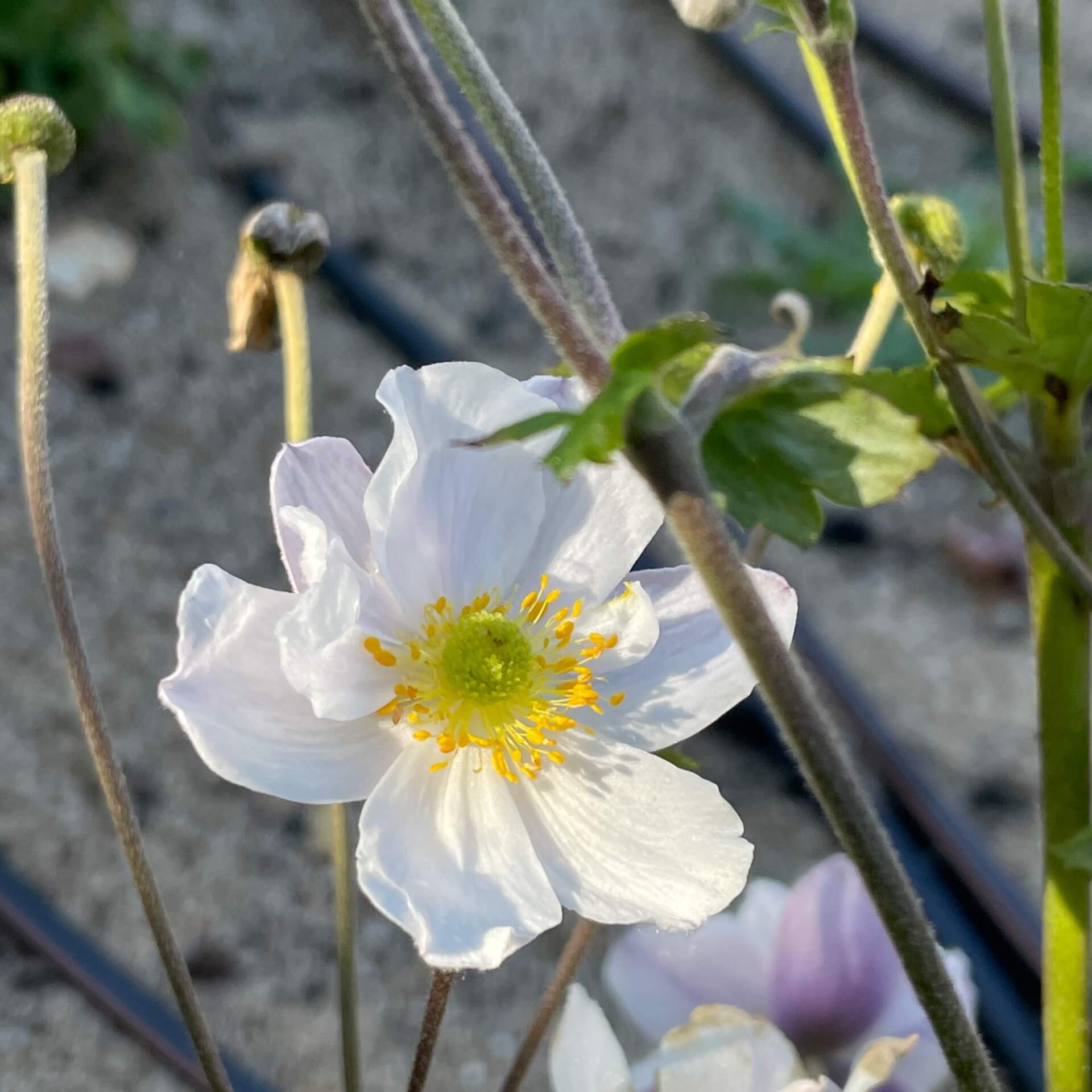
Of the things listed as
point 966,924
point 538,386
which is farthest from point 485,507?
point 966,924

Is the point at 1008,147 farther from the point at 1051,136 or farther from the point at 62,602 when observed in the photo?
the point at 62,602

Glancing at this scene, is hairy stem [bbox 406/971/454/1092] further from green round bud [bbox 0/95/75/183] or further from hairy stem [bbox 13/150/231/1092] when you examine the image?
green round bud [bbox 0/95/75/183]

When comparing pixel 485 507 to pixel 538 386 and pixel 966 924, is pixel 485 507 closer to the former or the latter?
pixel 538 386

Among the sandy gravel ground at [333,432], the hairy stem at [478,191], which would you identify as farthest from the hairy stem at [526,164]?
the sandy gravel ground at [333,432]

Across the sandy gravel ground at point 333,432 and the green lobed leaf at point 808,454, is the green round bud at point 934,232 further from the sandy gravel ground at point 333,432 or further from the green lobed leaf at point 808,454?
the sandy gravel ground at point 333,432

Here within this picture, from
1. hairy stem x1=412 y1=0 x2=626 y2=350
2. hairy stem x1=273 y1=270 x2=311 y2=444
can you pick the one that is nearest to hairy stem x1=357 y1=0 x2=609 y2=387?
hairy stem x1=412 y1=0 x2=626 y2=350

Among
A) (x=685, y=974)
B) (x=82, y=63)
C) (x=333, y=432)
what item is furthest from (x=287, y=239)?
(x=82, y=63)

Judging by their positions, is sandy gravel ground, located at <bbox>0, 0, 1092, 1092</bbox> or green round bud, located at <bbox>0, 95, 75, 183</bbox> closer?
green round bud, located at <bbox>0, 95, 75, 183</bbox>
